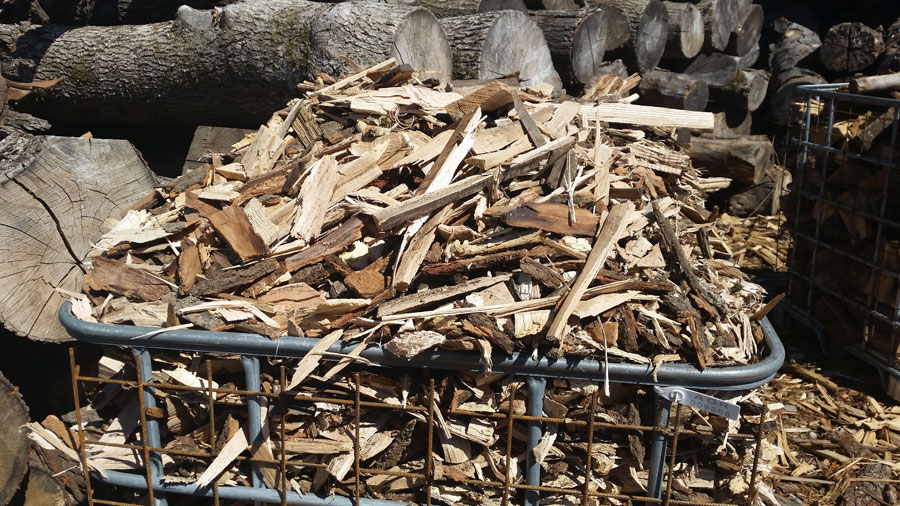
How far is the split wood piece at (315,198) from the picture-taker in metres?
2.97

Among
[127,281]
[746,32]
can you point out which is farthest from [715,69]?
[127,281]

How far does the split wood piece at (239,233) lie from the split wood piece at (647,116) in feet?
5.89

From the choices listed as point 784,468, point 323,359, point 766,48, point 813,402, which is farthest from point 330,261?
point 766,48

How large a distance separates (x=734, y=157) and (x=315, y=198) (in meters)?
5.46

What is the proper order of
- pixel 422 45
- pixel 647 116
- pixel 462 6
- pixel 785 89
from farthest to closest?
pixel 785 89 < pixel 462 6 < pixel 422 45 < pixel 647 116

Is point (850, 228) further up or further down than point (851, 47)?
further down

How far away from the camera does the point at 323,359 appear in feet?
8.39

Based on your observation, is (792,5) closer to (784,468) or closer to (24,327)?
(784,468)

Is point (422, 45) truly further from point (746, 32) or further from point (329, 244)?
point (746, 32)

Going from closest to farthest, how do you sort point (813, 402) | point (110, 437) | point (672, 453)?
point (672, 453) < point (110, 437) < point (813, 402)

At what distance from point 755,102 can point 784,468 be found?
18.2ft

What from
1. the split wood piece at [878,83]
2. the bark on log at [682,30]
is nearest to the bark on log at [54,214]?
the split wood piece at [878,83]

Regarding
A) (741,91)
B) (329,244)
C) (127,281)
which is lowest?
(741,91)

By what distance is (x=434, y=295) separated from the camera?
2648mm
